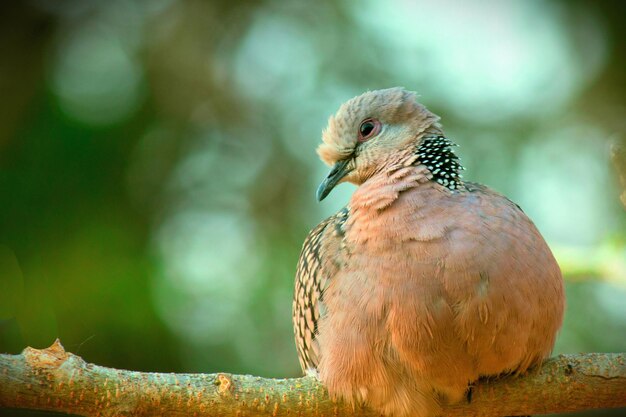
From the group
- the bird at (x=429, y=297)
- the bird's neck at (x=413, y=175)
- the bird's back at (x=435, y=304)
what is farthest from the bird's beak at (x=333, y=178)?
the bird's back at (x=435, y=304)

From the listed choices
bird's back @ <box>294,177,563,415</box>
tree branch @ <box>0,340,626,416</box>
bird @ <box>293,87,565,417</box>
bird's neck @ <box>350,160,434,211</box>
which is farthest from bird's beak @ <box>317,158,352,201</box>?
tree branch @ <box>0,340,626,416</box>

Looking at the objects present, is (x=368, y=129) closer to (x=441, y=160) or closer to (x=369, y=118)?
(x=369, y=118)

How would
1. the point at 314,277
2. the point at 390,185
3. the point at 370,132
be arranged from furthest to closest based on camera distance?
the point at 370,132 → the point at 314,277 → the point at 390,185

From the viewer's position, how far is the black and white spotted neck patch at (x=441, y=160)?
3.65m

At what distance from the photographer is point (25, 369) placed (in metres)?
2.65

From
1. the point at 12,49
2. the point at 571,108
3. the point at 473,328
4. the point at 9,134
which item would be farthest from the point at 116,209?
the point at 571,108

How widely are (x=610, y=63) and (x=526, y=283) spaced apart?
435cm

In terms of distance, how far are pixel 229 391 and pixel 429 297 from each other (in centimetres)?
99

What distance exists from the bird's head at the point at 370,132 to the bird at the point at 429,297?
1.55 ft

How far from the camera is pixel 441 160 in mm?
3779

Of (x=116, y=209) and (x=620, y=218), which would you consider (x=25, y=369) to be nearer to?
(x=116, y=209)

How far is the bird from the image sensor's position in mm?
3092

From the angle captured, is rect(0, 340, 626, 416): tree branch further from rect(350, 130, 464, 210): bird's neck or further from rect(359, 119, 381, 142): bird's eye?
rect(359, 119, 381, 142): bird's eye

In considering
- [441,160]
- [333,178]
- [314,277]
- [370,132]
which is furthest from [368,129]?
[314,277]
